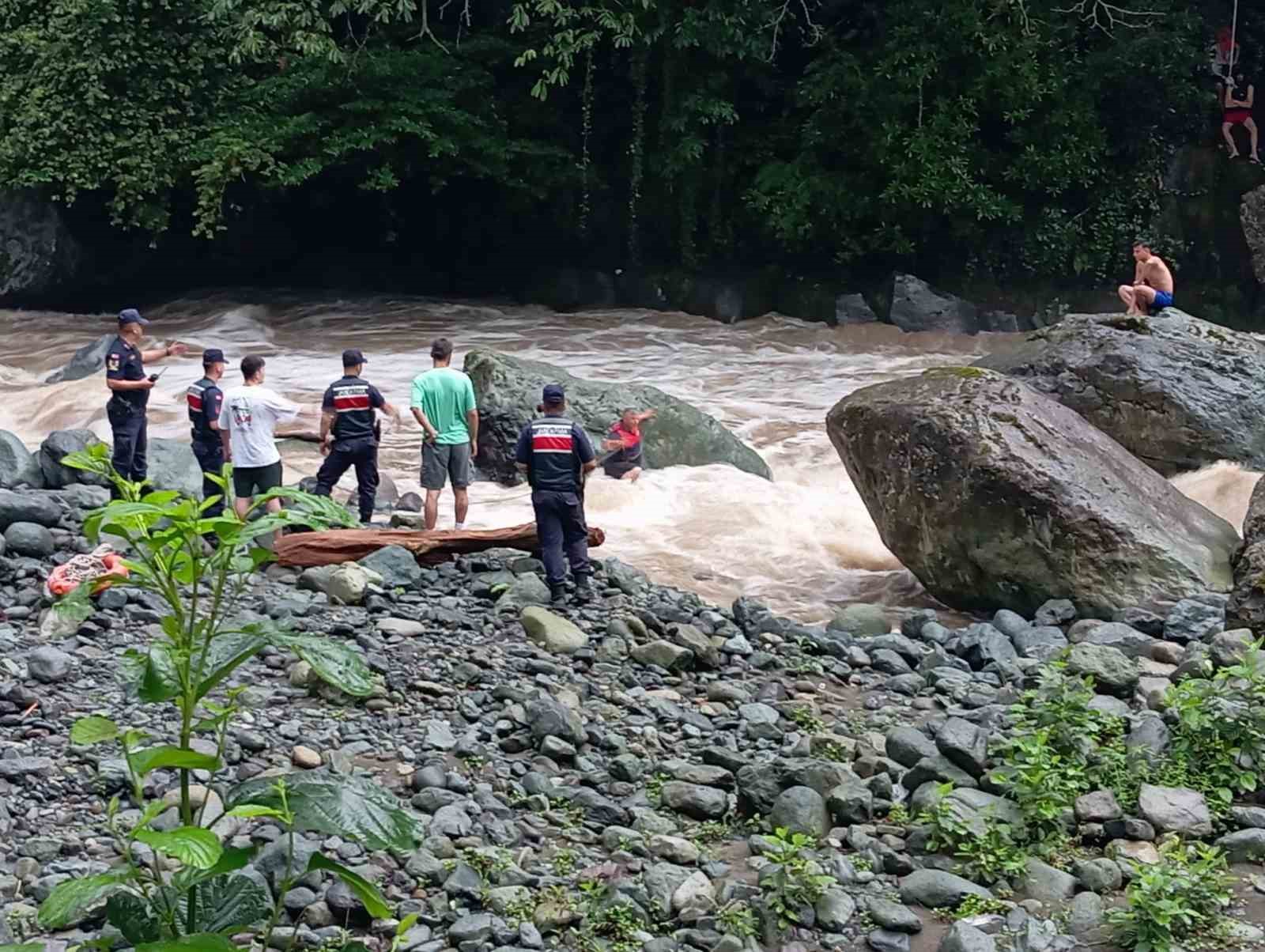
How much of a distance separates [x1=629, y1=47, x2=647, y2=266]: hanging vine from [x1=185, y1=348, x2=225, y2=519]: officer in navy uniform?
13.6 m

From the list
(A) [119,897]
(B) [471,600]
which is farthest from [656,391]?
(A) [119,897]

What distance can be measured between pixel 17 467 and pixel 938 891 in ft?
25.7

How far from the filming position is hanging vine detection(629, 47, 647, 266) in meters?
23.0

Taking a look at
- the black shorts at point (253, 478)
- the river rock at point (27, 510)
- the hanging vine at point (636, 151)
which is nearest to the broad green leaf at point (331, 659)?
the river rock at point (27, 510)

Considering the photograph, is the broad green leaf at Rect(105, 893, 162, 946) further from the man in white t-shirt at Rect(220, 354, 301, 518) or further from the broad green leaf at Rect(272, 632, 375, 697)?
the man in white t-shirt at Rect(220, 354, 301, 518)

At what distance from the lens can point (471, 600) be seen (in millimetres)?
8930

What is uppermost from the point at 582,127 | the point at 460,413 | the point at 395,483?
the point at 582,127

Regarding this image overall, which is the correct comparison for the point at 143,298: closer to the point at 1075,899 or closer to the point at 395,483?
the point at 395,483

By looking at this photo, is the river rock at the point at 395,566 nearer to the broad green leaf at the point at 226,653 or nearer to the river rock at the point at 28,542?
the river rock at the point at 28,542

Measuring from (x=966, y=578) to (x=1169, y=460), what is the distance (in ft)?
12.1

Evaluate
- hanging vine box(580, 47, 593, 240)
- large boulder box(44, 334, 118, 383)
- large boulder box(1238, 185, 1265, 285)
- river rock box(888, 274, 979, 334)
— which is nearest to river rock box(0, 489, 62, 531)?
large boulder box(44, 334, 118, 383)

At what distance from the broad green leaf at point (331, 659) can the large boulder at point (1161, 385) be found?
10.1m

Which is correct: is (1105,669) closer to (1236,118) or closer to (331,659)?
(331,659)

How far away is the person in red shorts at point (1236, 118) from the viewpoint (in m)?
21.8
